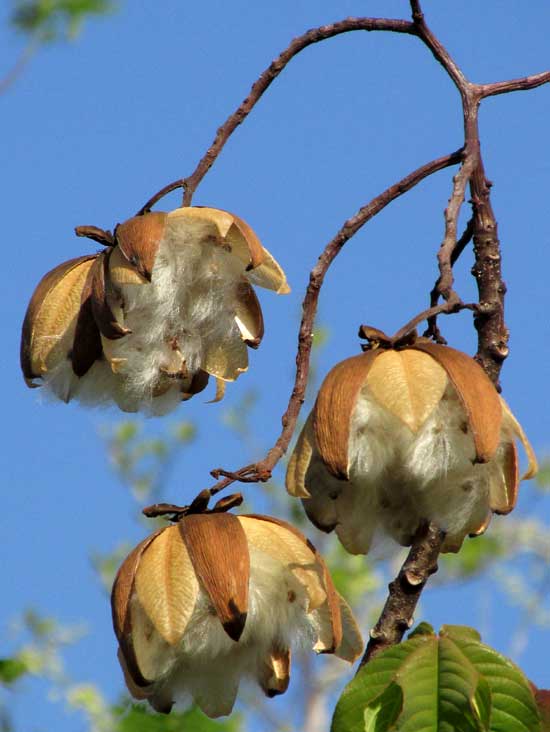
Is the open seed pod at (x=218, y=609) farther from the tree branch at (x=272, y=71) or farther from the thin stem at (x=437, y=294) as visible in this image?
the tree branch at (x=272, y=71)

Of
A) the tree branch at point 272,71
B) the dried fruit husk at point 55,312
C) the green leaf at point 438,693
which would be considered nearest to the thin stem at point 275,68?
the tree branch at point 272,71

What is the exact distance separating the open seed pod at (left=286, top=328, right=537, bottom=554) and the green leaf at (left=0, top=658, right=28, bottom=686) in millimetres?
436

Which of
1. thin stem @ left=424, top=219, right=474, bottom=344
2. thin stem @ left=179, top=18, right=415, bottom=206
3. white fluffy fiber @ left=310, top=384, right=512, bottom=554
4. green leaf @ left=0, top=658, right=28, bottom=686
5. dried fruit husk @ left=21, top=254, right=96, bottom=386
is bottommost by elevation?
green leaf @ left=0, top=658, right=28, bottom=686

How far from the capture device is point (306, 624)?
1.39 meters

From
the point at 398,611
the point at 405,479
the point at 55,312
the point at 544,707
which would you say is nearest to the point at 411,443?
the point at 405,479

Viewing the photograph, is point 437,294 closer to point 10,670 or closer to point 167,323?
point 167,323

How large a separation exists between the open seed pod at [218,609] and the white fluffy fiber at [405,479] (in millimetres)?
83

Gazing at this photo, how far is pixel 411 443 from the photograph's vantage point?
1329 mm

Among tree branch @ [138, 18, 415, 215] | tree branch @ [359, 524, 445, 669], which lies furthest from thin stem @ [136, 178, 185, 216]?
tree branch @ [359, 524, 445, 669]

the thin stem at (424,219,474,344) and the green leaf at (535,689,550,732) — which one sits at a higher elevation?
the thin stem at (424,219,474,344)

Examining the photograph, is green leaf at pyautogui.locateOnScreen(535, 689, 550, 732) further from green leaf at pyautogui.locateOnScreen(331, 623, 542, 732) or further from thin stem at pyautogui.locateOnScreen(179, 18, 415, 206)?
thin stem at pyautogui.locateOnScreen(179, 18, 415, 206)

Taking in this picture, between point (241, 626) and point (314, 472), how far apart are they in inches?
6.9

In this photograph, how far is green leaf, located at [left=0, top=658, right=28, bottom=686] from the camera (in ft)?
5.31

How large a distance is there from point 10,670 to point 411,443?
59 centimetres
